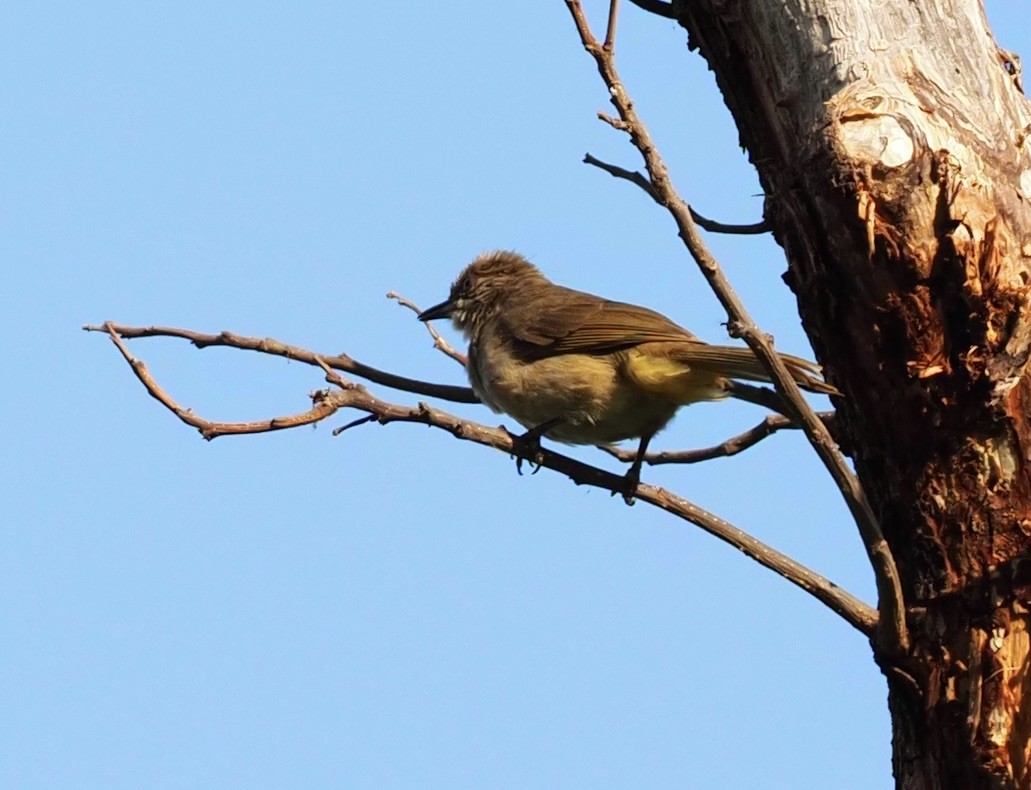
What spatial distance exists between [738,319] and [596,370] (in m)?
2.95

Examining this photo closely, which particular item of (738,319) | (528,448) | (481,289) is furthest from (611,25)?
(481,289)

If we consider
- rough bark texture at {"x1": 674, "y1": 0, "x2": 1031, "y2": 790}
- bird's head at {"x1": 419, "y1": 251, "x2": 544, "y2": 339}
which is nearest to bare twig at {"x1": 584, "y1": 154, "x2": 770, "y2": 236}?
rough bark texture at {"x1": 674, "y1": 0, "x2": 1031, "y2": 790}

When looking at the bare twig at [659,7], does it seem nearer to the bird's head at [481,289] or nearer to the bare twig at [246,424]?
the bare twig at [246,424]

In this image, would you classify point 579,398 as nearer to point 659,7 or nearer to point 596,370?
point 596,370

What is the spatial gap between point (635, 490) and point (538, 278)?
3805 millimetres

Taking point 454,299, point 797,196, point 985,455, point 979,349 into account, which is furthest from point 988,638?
point 454,299

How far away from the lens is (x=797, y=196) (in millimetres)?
3664

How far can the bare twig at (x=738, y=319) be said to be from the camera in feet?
9.68

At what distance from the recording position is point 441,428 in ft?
12.8

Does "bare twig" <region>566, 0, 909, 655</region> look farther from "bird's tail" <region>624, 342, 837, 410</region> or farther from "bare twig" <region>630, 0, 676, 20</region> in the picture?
"bird's tail" <region>624, 342, 837, 410</region>

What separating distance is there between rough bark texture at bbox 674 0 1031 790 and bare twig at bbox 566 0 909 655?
34 cm

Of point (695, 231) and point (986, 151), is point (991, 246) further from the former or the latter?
point (695, 231)

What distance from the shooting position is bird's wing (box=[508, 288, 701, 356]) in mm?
5828

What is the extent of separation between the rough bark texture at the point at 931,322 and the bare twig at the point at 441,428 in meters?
0.23
